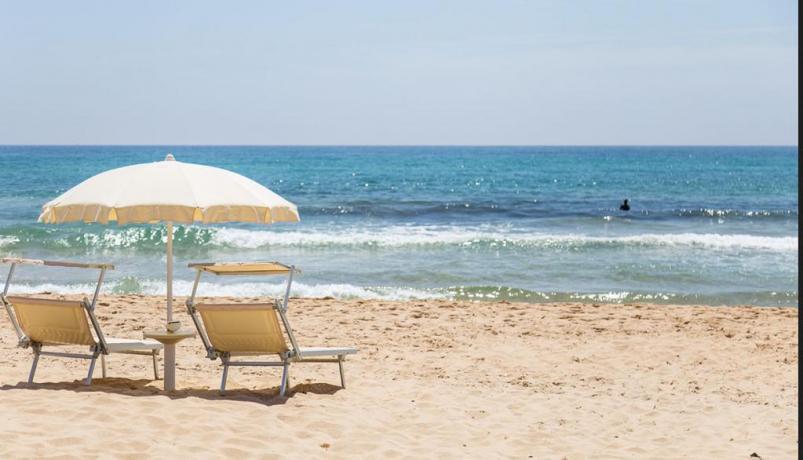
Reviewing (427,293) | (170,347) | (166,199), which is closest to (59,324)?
(170,347)

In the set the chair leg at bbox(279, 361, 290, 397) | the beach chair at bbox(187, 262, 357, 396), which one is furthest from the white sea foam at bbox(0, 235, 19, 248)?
the chair leg at bbox(279, 361, 290, 397)

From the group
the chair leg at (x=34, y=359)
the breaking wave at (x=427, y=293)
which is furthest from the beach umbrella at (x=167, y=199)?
the breaking wave at (x=427, y=293)

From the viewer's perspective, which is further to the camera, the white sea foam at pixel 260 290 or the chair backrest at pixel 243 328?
the white sea foam at pixel 260 290

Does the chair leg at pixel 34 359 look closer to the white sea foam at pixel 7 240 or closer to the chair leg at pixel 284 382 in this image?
the chair leg at pixel 284 382

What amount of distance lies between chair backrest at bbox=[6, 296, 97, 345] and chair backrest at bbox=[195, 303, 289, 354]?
802 mm

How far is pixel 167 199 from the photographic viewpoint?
634 centimetres

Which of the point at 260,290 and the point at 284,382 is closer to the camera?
the point at 284,382

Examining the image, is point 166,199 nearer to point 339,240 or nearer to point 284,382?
point 284,382

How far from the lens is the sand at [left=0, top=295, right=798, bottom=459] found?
5598 millimetres

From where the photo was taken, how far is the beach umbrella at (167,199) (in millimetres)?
6297

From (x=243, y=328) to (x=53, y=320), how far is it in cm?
131

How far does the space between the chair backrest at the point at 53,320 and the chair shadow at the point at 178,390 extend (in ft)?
1.09

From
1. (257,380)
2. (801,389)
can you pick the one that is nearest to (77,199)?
(257,380)

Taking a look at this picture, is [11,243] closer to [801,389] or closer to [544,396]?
[544,396]
